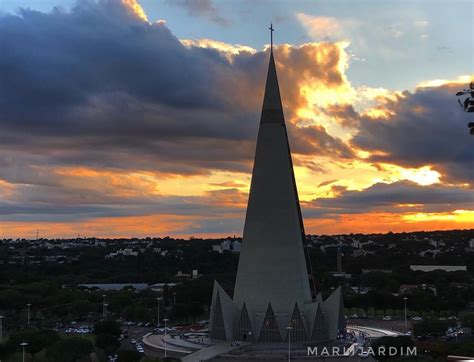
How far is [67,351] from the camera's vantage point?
33219 mm

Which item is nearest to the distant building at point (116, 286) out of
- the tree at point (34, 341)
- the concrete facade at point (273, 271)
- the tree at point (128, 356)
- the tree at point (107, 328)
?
the tree at point (107, 328)

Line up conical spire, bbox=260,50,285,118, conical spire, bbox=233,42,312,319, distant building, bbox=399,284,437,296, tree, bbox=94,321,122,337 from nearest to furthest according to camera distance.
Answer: conical spire, bbox=233,42,312,319 → conical spire, bbox=260,50,285,118 → tree, bbox=94,321,122,337 → distant building, bbox=399,284,437,296

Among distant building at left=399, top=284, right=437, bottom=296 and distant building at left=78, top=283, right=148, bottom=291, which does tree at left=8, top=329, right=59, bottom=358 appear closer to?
distant building at left=78, top=283, right=148, bottom=291

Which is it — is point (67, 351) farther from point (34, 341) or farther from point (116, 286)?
point (116, 286)

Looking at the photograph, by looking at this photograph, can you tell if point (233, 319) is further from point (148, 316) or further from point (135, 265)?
point (135, 265)

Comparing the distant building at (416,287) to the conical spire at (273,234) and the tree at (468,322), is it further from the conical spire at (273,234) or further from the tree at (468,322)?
the conical spire at (273,234)

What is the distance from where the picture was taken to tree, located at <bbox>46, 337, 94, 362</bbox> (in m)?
33.2

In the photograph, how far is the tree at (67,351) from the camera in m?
33.2

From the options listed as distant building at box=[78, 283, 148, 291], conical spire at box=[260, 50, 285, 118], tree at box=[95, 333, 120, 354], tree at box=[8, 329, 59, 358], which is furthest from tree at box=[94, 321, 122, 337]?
distant building at box=[78, 283, 148, 291]

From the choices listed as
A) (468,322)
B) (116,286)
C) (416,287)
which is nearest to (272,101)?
(468,322)

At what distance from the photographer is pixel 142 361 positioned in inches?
1210

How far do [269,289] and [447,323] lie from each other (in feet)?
45.0

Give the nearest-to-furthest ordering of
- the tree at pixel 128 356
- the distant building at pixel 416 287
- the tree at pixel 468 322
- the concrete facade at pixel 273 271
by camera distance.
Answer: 1. the tree at pixel 128 356
2. the concrete facade at pixel 273 271
3. the tree at pixel 468 322
4. the distant building at pixel 416 287

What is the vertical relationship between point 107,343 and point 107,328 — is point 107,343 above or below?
below
